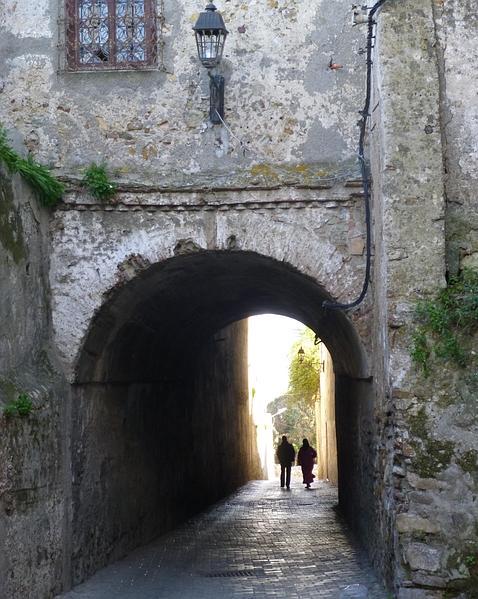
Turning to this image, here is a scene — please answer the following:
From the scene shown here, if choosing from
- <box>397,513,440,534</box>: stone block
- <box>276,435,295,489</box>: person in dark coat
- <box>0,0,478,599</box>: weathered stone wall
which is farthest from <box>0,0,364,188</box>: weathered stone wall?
<box>276,435,295,489</box>: person in dark coat

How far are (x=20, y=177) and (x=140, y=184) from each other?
113 centimetres

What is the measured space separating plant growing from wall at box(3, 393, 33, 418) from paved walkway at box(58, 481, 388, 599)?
169 centimetres

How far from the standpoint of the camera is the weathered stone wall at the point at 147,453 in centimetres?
823

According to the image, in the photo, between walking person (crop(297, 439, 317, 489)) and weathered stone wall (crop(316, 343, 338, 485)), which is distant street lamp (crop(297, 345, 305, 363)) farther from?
walking person (crop(297, 439, 317, 489))

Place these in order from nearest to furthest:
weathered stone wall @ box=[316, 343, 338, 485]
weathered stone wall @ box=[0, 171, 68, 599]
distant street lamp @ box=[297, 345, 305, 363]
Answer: weathered stone wall @ box=[0, 171, 68, 599] < weathered stone wall @ box=[316, 343, 338, 485] < distant street lamp @ box=[297, 345, 305, 363]

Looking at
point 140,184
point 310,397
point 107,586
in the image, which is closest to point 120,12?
point 140,184

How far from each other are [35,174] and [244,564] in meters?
4.25

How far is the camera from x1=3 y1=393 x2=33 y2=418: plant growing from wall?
6.55 metres

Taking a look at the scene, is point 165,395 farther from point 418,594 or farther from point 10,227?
point 418,594

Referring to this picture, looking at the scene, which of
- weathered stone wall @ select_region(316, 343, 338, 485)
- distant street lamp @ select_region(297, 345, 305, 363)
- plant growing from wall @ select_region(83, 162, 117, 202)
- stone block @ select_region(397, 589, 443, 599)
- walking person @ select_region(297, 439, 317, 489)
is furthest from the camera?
distant street lamp @ select_region(297, 345, 305, 363)

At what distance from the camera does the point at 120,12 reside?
8406 mm

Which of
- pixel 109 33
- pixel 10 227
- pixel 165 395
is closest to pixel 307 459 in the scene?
pixel 165 395

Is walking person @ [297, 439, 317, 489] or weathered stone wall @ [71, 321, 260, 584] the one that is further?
walking person @ [297, 439, 317, 489]

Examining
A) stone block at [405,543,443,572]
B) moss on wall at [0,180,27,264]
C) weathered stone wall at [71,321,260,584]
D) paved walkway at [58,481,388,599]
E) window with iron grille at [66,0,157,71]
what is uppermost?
window with iron grille at [66,0,157,71]
